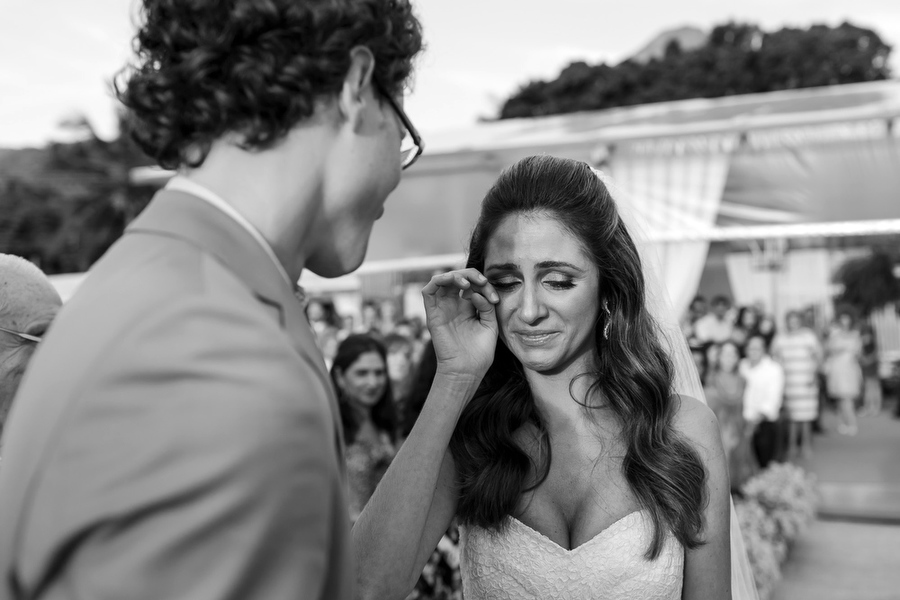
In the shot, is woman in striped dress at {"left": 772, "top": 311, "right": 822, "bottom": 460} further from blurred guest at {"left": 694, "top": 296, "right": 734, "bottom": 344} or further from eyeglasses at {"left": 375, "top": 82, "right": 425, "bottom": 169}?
eyeglasses at {"left": 375, "top": 82, "right": 425, "bottom": 169}

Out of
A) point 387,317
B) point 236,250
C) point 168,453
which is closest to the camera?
point 168,453

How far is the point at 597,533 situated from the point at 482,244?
2.82 ft

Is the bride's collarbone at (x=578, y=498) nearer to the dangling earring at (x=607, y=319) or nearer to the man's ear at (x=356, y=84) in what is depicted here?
the dangling earring at (x=607, y=319)

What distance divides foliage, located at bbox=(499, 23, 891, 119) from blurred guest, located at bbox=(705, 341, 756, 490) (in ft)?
91.1

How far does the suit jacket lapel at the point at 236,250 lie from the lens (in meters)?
0.89

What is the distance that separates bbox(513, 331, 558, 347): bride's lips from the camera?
88.0 inches

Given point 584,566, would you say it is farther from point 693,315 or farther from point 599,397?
point 693,315

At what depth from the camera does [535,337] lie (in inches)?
88.3

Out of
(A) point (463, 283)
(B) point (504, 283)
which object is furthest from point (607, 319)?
(A) point (463, 283)

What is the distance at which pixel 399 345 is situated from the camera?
359 inches

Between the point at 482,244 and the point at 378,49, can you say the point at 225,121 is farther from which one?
the point at 482,244

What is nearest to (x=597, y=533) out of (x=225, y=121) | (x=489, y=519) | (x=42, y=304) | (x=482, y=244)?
(x=489, y=519)

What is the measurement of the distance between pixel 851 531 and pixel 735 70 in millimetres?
30672

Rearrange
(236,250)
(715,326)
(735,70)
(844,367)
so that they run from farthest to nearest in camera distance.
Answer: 1. (735,70)
2. (844,367)
3. (715,326)
4. (236,250)
